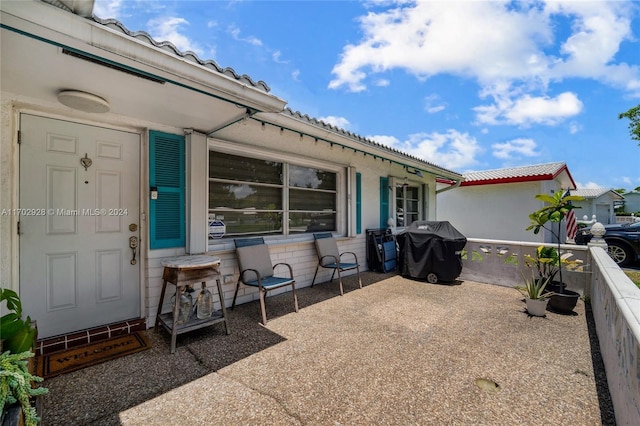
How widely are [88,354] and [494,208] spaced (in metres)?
11.1

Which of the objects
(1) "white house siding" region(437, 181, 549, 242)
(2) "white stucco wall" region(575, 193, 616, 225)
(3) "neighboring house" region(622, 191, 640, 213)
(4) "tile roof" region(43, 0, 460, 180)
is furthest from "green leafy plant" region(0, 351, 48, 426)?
(3) "neighboring house" region(622, 191, 640, 213)

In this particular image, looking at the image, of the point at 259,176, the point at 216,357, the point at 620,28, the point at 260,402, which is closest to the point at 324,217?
the point at 259,176

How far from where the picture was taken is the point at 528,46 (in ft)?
14.9

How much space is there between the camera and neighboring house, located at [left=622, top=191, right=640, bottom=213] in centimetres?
2623

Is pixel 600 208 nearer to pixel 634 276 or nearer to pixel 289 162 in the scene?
pixel 634 276

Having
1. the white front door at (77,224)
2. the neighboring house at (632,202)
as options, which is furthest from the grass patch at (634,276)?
the neighboring house at (632,202)

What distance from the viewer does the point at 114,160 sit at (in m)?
2.89

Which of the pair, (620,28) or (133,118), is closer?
(133,118)

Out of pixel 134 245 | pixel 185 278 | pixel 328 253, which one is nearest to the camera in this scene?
pixel 185 278

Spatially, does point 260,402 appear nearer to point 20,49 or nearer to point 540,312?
point 20,49

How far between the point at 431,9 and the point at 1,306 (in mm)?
5758

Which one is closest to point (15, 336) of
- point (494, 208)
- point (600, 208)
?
point (494, 208)

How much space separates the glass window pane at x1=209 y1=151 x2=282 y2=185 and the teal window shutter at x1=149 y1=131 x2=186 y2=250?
1.70ft

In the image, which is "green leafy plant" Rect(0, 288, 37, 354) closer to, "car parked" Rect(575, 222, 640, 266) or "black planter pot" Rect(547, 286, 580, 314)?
"black planter pot" Rect(547, 286, 580, 314)
